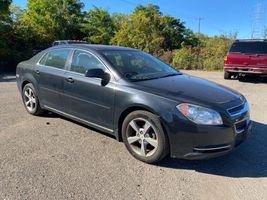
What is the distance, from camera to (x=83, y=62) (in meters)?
4.64

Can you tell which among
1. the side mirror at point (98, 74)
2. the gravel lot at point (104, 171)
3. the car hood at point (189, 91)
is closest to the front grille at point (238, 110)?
the car hood at point (189, 91)

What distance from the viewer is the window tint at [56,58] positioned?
4.99 meters

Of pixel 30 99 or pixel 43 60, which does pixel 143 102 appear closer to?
pixel 43 60

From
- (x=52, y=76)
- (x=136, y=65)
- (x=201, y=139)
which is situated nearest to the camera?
(x=201, y=139)

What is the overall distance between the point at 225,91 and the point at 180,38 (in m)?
31.6

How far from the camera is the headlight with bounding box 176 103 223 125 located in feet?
11.0

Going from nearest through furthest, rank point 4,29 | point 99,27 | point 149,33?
1. point 4,29
2. point 149,33
3. point 99,27

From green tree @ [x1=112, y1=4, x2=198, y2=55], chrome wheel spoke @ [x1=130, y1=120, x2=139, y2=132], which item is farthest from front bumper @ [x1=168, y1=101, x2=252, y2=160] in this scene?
green tree @ [x1=112, y1=4, x2=198, y2=55]

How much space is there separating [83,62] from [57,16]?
28.1 metres

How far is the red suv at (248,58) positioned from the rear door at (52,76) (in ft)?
28.7

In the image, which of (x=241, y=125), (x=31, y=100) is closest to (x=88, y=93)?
(x=31, y=100)

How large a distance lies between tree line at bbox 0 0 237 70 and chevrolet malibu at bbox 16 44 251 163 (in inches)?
462

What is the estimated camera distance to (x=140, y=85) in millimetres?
3881

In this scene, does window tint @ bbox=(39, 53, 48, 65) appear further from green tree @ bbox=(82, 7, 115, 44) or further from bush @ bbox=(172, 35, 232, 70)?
green tree @ bbox=(82, 7, 115, 44)
